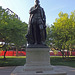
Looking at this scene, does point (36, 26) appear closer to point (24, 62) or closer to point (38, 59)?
point (38, 59)

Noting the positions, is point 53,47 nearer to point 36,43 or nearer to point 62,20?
point 62,20

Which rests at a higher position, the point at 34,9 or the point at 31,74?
the point at 34,9

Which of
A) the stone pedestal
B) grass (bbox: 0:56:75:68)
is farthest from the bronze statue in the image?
grass (bbox: 0:56:75:68)

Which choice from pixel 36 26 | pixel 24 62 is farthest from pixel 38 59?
pixel 24 62

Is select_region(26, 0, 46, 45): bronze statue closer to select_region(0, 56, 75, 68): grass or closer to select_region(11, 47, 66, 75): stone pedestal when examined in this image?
select_region(11, 47, 66, 75): stone pedestal

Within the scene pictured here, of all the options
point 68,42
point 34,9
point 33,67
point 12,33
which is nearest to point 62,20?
point 68,42

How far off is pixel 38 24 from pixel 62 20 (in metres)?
16.9

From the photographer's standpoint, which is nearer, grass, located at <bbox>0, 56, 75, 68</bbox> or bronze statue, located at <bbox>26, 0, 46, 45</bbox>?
bronze statue, located at <bbox>26, 0, 46, 45</bbox>

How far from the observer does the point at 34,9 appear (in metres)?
6.86

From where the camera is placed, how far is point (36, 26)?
6863 mm

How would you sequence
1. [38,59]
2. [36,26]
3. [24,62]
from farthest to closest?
[24,62] → [36,26] → [38,59]

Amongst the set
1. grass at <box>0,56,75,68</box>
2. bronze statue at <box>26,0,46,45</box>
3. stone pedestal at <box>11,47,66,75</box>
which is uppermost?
bronze statue at <box>26,0,46,45</box>

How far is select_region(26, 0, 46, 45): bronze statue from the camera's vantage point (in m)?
6.75

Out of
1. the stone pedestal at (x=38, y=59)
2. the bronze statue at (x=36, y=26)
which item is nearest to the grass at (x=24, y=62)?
the bronze statue at (x=36, y=26)
